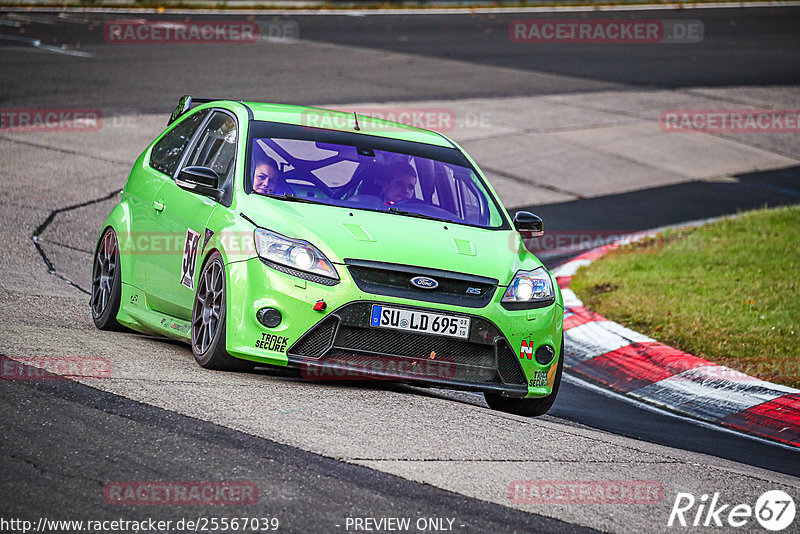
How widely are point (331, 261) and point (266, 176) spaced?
105cm

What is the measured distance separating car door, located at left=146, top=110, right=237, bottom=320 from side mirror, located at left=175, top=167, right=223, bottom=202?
5cm

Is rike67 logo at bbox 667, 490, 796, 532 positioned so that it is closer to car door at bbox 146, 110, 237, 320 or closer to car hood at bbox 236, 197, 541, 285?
car hood at bbox 236, 197, 541, 285

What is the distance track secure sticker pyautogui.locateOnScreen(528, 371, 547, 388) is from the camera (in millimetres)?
6805

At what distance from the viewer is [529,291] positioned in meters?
6.82

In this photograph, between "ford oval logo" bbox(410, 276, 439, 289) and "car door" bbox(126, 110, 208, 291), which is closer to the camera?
"ford oval logo" bbox(410, 276, 439, 289)

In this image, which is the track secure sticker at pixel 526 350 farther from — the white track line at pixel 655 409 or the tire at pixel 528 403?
the white track line at pixel 655 409

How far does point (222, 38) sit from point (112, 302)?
18.2m

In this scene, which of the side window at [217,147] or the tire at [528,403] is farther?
the side window at [217,147]

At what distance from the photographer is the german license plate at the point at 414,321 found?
635 centimetres

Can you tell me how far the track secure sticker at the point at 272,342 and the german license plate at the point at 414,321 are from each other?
1.58ft

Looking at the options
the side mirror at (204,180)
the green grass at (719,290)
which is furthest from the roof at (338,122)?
the green grass at (719,290)

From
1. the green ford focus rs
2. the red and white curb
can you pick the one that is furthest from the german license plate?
the red and white curb

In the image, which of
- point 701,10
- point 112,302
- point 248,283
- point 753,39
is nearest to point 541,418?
point 248,283

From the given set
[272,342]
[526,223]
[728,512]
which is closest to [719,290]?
[526,223]
